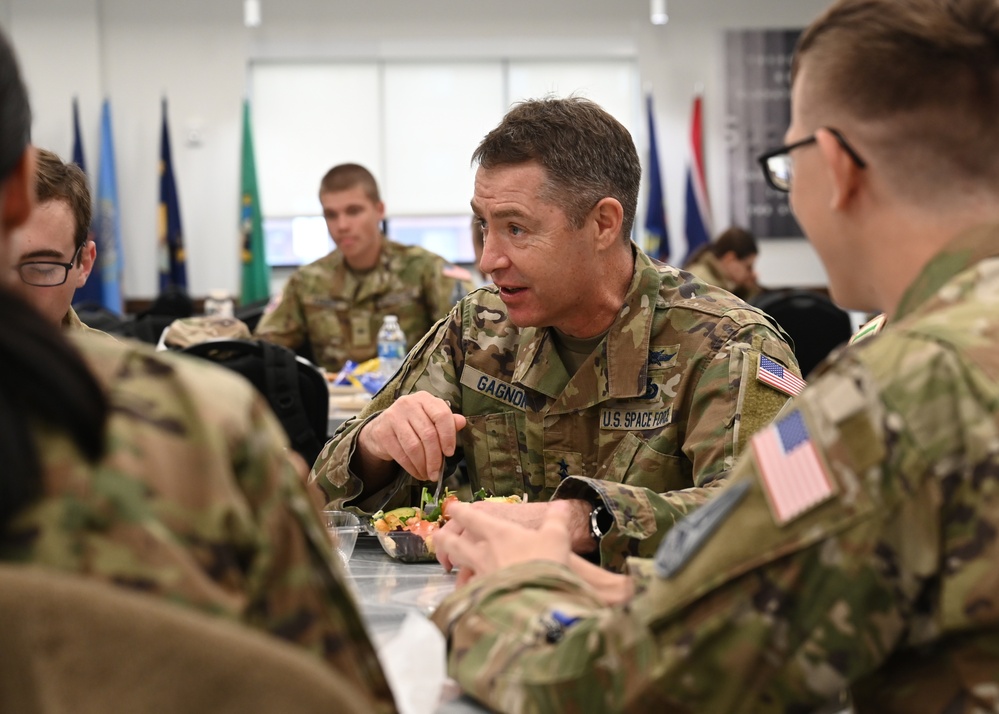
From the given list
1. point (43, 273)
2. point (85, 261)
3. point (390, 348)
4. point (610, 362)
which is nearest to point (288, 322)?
point (390, 348)

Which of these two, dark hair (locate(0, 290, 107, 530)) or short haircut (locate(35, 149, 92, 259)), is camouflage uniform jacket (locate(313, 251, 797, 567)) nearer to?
short haircut (locate(35, 149, 92, 259))

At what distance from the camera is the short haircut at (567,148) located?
6.96 feet

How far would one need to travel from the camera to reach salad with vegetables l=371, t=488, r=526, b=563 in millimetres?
1675

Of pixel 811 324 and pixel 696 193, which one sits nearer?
pixel 811 324

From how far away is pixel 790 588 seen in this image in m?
0.89

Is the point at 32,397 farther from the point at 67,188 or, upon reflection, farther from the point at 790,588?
the point at 67,188

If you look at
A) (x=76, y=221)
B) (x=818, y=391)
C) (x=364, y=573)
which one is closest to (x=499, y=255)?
(x=364, y=573)

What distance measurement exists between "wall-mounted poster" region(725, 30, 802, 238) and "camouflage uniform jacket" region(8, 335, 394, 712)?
30.1 ft

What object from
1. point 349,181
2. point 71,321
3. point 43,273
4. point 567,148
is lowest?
point 71,321

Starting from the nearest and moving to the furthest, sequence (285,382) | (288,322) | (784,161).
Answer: (784,161) → (285,382) → (288,322)

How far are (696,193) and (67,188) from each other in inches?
297

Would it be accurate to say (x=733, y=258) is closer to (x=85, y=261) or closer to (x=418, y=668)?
(x=85, y=261)

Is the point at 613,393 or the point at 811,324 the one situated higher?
the point at 613,393

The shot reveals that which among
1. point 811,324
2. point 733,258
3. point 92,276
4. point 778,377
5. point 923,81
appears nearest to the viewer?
point 923,81
